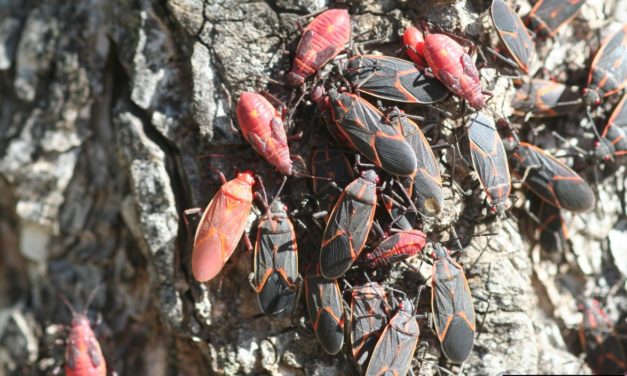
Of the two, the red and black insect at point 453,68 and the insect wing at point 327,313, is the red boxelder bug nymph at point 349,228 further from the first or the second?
the red and black insect at point 453,68

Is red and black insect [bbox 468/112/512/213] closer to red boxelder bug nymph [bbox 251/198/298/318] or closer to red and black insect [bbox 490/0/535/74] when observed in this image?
red and black insect [bbox 490/0/535/74]

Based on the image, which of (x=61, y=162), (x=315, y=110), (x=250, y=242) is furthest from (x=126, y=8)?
(x=250, y=242)

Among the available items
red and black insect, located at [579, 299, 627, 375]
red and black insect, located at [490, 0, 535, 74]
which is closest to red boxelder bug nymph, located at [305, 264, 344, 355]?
red and black insect, located at [490, 0, 535, 74]

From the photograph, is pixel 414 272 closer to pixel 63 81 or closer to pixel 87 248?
pixel 87 248

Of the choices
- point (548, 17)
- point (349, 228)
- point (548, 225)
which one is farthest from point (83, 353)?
point (548, 17)

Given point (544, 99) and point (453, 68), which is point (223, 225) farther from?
point (544, 99)

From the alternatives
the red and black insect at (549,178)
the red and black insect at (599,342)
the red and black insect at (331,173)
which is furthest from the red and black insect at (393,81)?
the red and black insect at (599,342)
